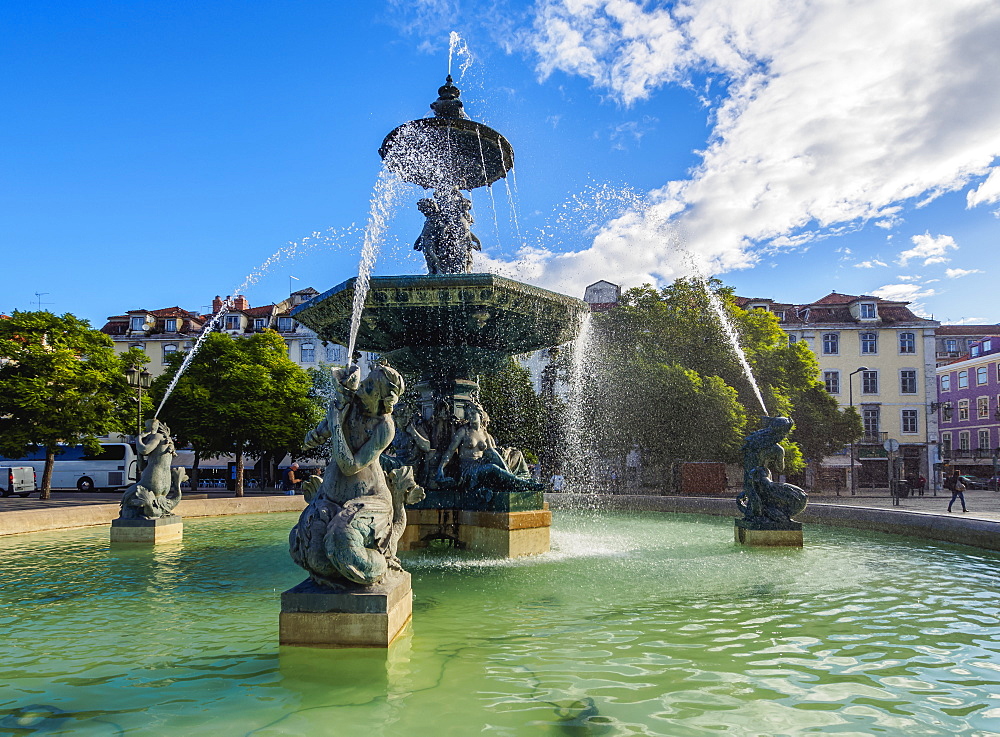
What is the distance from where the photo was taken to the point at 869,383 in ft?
171

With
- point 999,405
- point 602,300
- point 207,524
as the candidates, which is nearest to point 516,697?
point 207,524

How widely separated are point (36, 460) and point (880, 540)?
4070 cm

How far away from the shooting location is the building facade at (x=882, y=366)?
50750mm

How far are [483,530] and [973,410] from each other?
6514 cm

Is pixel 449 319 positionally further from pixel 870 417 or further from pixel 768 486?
pixel 870 417

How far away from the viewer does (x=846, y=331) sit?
53000mm

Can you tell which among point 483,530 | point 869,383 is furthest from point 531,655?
point 869,383

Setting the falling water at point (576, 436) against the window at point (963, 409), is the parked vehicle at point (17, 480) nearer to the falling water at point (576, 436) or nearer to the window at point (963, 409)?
the falling water at point (576, 436)

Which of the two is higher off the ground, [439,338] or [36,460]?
[439,338]

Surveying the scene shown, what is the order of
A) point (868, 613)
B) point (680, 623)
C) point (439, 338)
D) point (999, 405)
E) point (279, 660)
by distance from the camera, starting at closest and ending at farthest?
point (279, 660) < point (680, 623) < point (868, 613) < point (439, 338) < point (999, 405)

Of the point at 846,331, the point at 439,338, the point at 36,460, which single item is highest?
the point at 846,331

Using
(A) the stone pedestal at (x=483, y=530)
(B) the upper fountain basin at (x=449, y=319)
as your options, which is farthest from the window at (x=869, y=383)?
(A) the stone pedestal at (x=483, y=530)

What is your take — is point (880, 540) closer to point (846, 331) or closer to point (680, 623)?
point (680, 623)

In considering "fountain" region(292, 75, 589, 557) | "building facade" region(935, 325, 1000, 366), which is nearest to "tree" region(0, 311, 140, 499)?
"fountain" region(292, 75, 589, 557)
